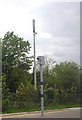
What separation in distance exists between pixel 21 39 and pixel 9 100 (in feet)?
41.0

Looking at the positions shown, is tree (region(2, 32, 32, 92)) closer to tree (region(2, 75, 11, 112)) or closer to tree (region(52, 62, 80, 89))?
tree (region(52, 62, 80, 89))

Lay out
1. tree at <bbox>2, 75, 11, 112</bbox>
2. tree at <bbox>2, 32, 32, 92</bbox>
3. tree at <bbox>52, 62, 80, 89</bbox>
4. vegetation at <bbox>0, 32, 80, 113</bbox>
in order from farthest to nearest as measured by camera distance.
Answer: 1. tree at <bbox>2, 32, 32, 92</bbox>
2. tree at <bbox>52, 62, 80, 89</bbox>
3. vegetation at <bbox>0, 32, 80, 113</bbox>
4. tree at <bbox>2, 75, 11, 112</bbox>

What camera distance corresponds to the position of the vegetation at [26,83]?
2280cm

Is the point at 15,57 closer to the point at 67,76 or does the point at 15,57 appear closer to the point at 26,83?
the point at 26,83

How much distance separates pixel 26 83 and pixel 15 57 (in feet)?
24.3

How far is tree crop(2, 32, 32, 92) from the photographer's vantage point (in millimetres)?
31919

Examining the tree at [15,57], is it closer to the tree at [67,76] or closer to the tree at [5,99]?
the tree at [67,76]

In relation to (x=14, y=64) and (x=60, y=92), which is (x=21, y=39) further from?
(x=60, y=92)

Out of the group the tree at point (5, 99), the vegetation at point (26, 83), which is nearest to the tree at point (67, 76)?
the vegetation at point (26, 83)

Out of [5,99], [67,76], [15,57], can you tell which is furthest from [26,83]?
[15,57]

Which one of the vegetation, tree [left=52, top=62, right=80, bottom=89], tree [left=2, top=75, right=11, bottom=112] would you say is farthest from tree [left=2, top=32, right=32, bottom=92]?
tree [left=2, top=75, right=11, bottom=112]

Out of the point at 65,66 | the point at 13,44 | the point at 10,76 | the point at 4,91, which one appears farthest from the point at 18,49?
the point at 4,91

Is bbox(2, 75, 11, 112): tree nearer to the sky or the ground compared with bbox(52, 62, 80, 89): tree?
nearer to the ground

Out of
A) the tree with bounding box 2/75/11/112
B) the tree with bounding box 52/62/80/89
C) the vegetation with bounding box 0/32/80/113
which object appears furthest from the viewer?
the tree with bounding box 52/62/80/89
